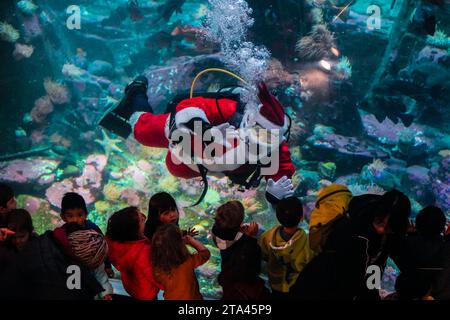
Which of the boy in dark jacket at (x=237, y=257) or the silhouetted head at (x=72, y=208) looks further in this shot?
the silhouetted head at (x=72, y=208)

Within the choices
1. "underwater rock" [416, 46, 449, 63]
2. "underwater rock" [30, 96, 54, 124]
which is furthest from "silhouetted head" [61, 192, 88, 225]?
"underwater rock" [416, 46, 449, 63]

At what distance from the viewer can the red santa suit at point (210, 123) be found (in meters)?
3.37

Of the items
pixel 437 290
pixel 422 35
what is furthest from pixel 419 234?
pixel 422 35

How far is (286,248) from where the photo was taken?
9.27 ft

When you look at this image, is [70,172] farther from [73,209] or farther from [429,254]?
[429,254]

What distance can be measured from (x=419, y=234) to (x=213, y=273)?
3.11 m

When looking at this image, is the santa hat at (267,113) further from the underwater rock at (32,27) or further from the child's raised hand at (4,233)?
the underwater rock at (32,27)

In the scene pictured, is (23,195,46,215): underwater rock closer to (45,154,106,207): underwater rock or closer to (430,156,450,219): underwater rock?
(45,154,106,207): underwater rock

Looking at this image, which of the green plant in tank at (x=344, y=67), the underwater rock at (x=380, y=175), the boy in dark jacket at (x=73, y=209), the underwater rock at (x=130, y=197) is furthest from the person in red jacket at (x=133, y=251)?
the green plant in tank at (x=344, y=67)

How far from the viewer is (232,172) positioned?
3.82 metres

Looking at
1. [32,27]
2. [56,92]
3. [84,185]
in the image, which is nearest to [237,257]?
[84,185]

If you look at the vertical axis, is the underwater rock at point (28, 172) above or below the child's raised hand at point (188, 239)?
above
